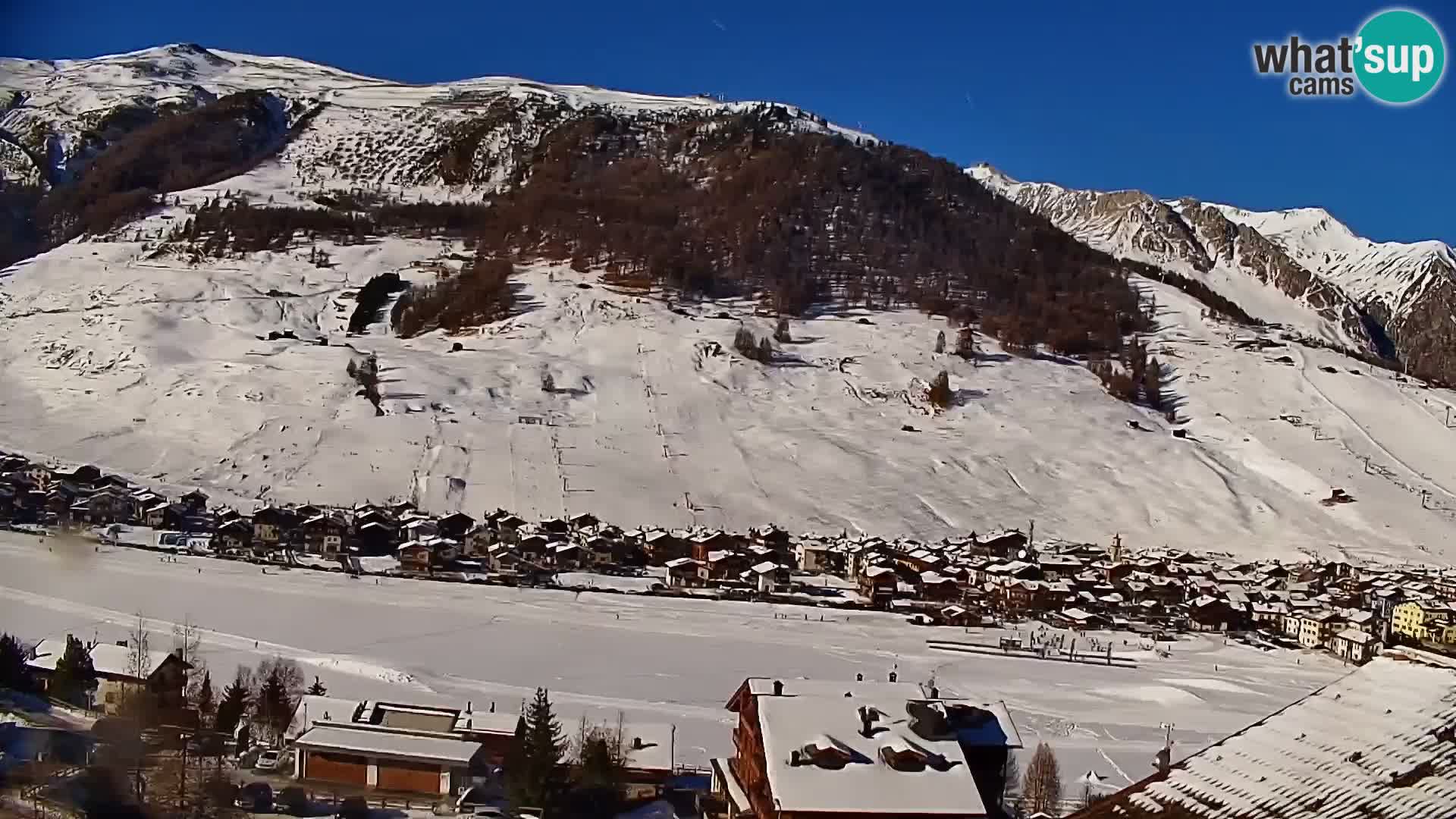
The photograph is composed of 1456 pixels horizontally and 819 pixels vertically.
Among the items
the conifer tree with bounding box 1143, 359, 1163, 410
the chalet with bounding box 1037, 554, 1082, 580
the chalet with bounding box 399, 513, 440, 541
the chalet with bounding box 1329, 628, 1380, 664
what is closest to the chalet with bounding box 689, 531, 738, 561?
the chalet with bounding box 399, 513, 440, 541

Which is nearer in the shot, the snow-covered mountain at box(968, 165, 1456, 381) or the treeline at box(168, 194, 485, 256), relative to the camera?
the treeline at box(168, 194, 485, 256)

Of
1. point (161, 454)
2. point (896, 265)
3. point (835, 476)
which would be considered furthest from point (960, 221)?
point (161, 454)

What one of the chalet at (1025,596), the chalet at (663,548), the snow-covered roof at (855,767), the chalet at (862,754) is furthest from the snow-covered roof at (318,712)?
the chalet at (1025,596)

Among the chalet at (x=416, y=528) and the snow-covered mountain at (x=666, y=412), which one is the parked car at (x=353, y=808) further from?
the snow-covered mountain at (x=666, y=412)

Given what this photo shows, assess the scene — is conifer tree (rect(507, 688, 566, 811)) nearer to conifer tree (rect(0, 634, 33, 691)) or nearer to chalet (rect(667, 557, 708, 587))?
conifer tree (rect(0, 634, 33, 691))

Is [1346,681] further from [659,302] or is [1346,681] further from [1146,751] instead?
[659,302]
